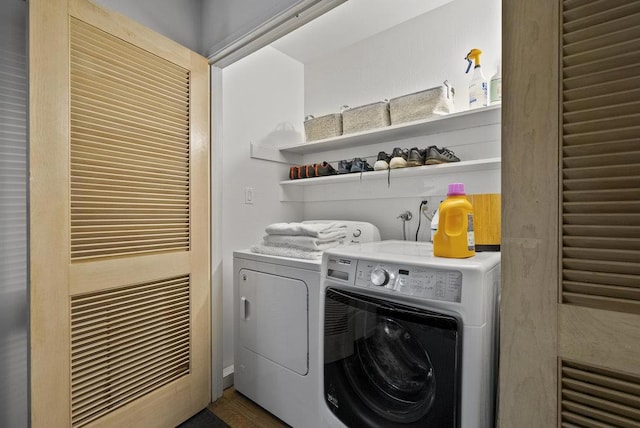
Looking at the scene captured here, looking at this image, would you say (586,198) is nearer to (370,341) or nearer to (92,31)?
(370,341)

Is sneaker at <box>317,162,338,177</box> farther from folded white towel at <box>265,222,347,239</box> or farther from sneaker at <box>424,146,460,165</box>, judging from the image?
sneaker at <box>424,146,460,165</box>

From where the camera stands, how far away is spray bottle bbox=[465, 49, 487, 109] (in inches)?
64.4

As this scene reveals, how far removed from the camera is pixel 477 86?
1646mm

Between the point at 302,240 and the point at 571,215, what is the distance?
4.02 ft

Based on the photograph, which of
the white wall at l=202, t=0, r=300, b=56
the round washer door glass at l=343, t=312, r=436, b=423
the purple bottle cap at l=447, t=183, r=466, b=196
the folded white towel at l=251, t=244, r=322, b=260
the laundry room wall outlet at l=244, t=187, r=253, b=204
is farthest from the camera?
the laundry room wall outlet at l=244, t=187, r=253, b=204

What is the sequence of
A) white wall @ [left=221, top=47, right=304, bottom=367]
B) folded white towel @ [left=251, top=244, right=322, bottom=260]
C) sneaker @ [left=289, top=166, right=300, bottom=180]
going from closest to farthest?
folded white towel @ [left=251, top=244, right=322, bottom=260] < white wall @ [left=221, top=47, right=304, bottom=367] < sneaker @ [left=289, top=166, right=300, bottom=180]

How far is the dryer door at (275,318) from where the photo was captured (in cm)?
151

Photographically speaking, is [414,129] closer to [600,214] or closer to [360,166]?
[360,166]

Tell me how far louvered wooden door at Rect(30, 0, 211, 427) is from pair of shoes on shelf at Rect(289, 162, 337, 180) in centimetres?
78

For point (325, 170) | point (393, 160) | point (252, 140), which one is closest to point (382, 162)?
point (393, 160)

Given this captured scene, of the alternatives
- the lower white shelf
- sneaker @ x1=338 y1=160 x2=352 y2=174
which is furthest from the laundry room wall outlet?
sneaker @ x1=338 y1=160 x2=352 y2=174

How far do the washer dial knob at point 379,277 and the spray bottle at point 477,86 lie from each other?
1.17 metres

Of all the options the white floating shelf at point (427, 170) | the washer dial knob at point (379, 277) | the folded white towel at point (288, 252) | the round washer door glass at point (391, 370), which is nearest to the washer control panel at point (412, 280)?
the washer dial knob at point (379, 277)

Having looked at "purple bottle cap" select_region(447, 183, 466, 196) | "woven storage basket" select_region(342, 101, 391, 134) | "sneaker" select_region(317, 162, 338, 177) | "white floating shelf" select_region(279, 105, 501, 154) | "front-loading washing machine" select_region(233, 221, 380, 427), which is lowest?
"front-loading washing machine" select_region(233, 221, 380, 427)
